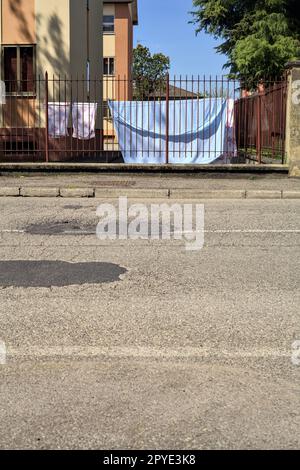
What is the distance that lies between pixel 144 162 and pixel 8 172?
360 cm

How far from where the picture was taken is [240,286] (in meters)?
5.73

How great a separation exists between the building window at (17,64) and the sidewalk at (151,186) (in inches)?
190

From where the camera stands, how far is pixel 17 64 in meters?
18.3

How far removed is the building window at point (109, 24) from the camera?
37297mm

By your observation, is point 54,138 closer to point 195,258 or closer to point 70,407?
point 195,258

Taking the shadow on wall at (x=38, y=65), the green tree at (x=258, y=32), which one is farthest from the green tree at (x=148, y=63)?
the shadow on wall at (x=38, y=65)

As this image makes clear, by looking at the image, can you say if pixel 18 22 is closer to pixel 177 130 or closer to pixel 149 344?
pixel 177 130

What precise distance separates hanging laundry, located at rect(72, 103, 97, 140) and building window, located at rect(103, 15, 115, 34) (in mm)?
23469

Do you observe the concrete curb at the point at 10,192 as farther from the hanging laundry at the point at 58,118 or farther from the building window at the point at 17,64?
the building window at the point at 17,64

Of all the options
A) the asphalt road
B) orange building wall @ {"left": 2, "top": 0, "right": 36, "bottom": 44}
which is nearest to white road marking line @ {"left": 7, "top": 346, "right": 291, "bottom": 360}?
the asphalt road

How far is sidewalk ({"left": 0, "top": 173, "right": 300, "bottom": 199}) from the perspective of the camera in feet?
40.0

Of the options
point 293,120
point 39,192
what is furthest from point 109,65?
point 39,192

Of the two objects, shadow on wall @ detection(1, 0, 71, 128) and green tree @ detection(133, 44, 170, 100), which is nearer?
shadow on wall @ detection(1, 0, 71, 128)

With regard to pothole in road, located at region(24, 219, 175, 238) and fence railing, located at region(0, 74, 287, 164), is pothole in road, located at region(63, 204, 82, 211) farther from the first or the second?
fence railing, located at region(0, 74, 287, 164)
